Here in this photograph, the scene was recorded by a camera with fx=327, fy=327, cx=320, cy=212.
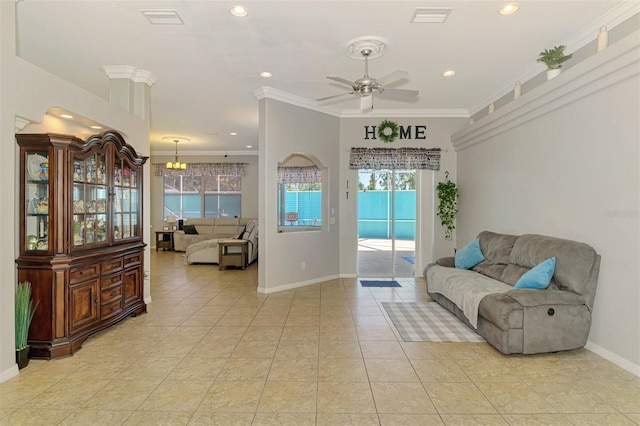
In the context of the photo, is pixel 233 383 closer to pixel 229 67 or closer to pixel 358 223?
pixel 229 67

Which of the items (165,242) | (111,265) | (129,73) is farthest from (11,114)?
(165,242)

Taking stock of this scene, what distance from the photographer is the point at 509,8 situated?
9.52 ft

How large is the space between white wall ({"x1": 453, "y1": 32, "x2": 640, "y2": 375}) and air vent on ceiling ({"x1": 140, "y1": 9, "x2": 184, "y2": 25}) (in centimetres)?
380

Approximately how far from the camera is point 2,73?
243 cm

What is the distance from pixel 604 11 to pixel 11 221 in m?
5.31

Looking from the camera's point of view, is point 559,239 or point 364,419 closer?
point 364,419

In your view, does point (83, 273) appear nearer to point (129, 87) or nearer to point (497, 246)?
point (129, 87)

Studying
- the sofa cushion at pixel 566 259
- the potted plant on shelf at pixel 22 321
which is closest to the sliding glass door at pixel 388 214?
the sofa cushion at pixel 566 259

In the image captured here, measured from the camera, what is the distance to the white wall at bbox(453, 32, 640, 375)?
8.77 feet

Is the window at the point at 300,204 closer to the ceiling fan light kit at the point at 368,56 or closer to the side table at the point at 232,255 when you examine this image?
the side table at the point at 232,255

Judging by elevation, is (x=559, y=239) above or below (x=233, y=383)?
above

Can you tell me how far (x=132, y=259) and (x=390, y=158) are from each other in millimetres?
4465

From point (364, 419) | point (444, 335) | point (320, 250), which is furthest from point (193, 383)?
point (320, 250)

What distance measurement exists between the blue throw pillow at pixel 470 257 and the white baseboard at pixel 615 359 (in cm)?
157
